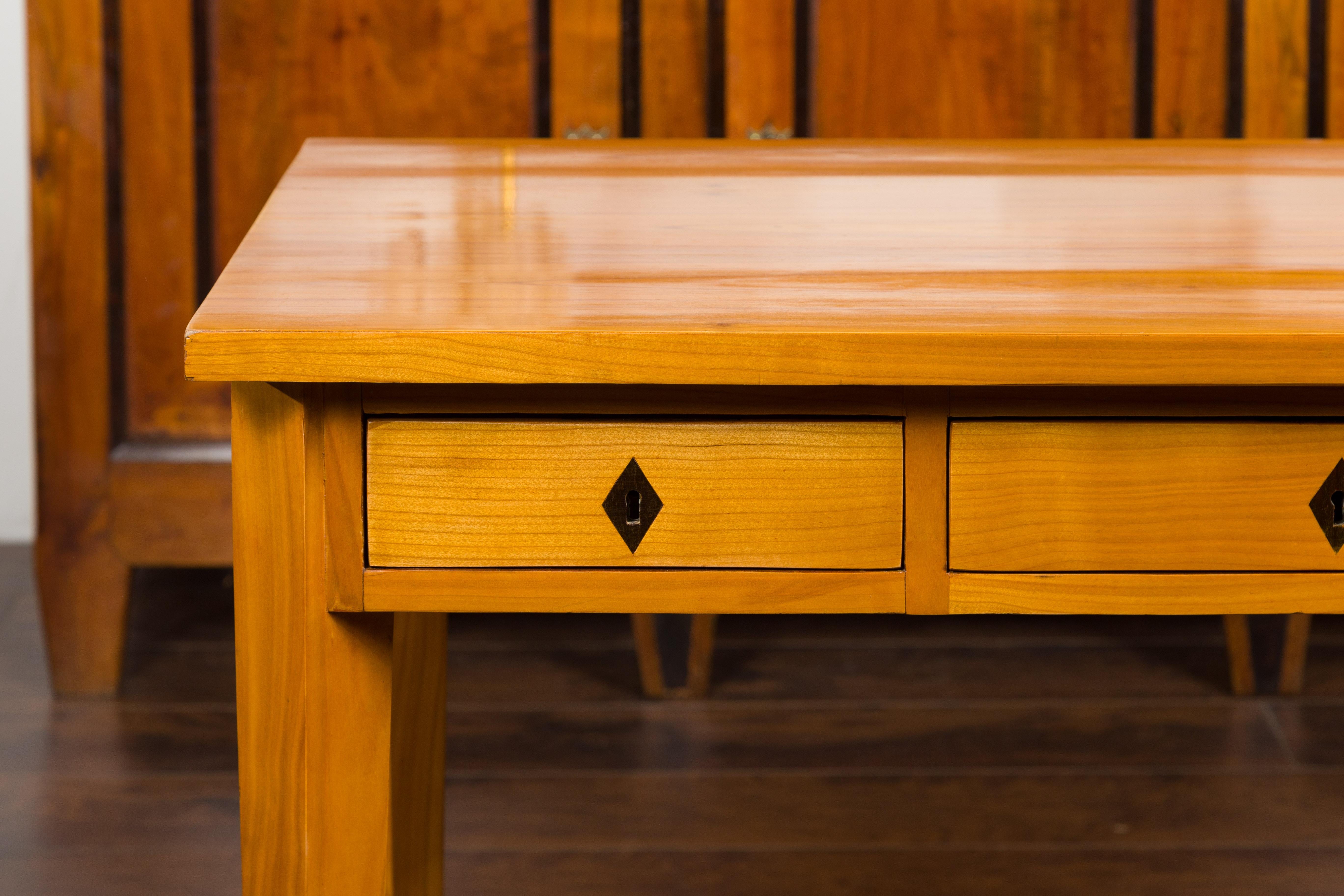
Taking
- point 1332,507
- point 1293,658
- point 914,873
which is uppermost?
point 1332,507

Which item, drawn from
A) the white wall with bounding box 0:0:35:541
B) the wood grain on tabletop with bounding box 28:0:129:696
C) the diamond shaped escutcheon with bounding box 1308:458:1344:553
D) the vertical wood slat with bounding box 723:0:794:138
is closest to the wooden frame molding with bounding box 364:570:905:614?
the diamond shaped escutcheon with bounding box 1308:458:1344:553

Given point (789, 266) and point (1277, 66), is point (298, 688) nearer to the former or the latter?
point (789, 266)

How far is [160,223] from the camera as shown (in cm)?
206

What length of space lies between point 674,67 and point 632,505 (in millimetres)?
1207

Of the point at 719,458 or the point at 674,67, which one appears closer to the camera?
the point at 719,458

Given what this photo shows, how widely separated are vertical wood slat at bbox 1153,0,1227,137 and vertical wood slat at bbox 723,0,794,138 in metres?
0.50

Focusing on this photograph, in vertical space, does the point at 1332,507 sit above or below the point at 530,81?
below

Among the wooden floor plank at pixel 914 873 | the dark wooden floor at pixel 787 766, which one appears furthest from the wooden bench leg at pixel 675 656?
the wooden floor plank at pixel 914 873

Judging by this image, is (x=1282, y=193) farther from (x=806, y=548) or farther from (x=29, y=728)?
(x=29, y=728)

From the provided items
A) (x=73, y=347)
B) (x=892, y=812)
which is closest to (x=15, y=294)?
(x=73, y=347)

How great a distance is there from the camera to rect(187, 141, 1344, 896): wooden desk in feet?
3.01

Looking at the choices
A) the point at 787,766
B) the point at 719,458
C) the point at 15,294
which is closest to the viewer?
the point at 719,458

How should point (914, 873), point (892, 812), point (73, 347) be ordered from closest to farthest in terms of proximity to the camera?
point (914, 873), point (892, 812), point (73, 347)

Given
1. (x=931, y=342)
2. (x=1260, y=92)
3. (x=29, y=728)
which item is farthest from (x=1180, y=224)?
(x=29, y=728)
